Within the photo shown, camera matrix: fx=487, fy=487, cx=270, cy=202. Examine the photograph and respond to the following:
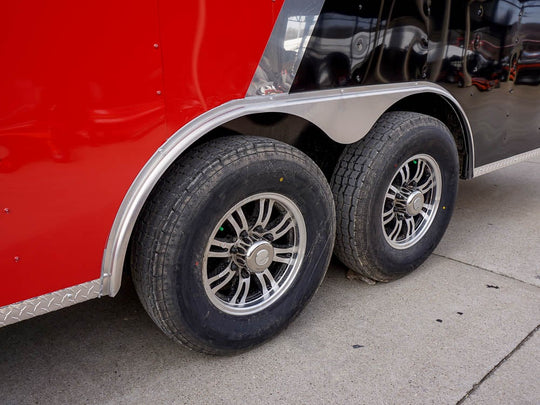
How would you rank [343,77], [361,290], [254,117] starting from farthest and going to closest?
[361,290] → [343,77] → [254,117]

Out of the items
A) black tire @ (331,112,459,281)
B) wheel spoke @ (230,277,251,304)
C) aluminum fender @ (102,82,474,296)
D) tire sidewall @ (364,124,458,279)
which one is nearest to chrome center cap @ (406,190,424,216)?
black tire @ (331,112,459,281)

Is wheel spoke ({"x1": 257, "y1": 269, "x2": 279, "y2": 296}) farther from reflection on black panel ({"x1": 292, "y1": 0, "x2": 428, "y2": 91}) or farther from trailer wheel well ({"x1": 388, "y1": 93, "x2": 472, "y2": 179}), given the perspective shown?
trailer wheel well ({"x1": 388, "y1": 93, "x2": 472, "y2": 179})

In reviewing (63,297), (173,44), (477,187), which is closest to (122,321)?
(63,297)

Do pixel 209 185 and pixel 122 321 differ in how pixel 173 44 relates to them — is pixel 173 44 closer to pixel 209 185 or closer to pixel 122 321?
pixel 209 185

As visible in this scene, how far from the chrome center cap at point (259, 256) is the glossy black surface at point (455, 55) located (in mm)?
680

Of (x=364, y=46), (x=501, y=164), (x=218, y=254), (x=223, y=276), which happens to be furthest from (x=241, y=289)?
(x=501, y=164)

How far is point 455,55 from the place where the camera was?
2686mm

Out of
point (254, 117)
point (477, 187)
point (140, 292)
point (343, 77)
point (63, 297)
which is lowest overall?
point (477, 187)

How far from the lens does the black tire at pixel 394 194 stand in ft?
8.05

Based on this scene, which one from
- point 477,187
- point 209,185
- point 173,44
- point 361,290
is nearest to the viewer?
point 173,44

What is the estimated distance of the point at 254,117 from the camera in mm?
2062

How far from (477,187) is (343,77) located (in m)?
2.92

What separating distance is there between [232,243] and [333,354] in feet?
2.30

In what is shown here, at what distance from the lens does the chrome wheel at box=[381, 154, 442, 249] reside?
2701 mm
